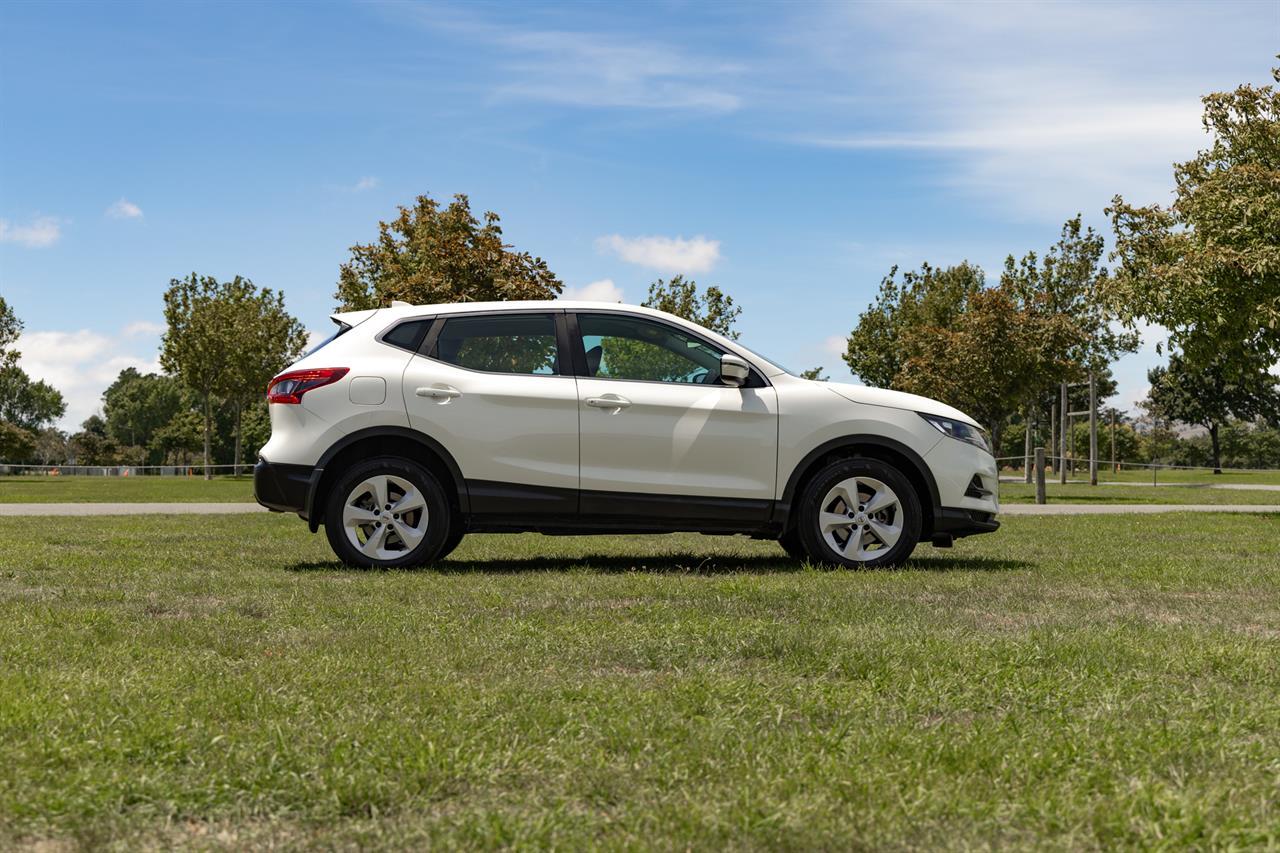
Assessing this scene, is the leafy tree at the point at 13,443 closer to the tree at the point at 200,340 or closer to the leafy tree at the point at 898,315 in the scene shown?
the tree at the point at 200,340

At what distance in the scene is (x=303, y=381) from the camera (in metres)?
9.30

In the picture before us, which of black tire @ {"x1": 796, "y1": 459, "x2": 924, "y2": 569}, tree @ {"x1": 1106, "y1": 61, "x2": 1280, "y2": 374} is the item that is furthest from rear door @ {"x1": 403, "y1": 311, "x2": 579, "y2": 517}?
tree @ {"x1": 1106, "y1": 61, "x2": 1280, "y2": 374}

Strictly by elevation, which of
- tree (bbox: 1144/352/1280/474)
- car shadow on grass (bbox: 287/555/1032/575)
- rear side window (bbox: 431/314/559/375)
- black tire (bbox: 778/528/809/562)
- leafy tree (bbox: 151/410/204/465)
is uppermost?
tree (bbox: 1144/352/1280/474)

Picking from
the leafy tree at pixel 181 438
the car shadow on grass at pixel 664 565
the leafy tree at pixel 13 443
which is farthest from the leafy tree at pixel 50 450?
the car shadow on grass at pixel 664 565

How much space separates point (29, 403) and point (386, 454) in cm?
11355

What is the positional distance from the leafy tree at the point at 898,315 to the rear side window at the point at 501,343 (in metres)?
40.4

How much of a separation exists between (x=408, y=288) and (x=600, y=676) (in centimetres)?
2775

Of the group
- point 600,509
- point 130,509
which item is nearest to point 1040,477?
point 130,509

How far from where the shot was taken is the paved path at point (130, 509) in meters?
18.8

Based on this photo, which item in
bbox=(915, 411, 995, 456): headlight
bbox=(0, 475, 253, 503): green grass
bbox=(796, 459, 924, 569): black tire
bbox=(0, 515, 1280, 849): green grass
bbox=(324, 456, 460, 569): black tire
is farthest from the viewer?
bbox=(0, 475, 253, 503): green grass

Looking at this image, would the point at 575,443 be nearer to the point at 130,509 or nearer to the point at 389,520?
the point at 389,520

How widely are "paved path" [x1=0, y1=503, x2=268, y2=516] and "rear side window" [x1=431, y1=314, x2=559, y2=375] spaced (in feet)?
31.1

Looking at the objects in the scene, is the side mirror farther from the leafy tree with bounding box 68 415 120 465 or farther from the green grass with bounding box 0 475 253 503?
the leafy tree with bounding box 68 415 120 465

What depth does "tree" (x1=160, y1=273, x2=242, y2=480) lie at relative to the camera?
53562mm
